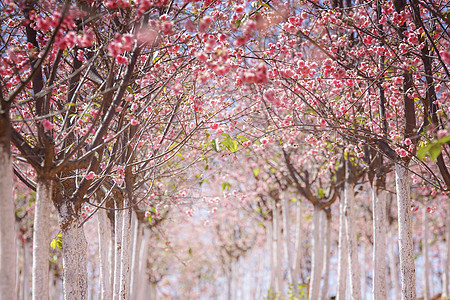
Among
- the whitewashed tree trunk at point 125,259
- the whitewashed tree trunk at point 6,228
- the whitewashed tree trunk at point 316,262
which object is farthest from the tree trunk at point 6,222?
the whitewashed tree trunk at point 316,262

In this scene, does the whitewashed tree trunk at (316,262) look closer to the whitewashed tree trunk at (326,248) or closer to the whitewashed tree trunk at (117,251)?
the whitewashed tree trunk at (326,248)

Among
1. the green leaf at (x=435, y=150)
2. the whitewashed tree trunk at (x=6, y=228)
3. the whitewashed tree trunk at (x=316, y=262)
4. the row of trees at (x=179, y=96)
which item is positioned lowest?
the whitewashed tree trunk at (x=316, y=262)

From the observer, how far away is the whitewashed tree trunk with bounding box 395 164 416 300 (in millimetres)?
6504

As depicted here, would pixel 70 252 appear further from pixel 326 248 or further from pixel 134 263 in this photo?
pixel 326 248

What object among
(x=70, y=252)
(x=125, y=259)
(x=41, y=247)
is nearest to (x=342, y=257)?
(x=125, y=259)

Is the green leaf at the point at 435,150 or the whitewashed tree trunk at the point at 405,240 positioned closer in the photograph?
the green leaf at the point at 435,150

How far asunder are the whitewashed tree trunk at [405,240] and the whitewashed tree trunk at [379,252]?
1.38 m

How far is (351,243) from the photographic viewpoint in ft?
31.5

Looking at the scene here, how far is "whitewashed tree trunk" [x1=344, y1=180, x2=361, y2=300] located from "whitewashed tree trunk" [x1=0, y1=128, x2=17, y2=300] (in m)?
7.28

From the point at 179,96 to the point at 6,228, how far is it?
11.2 ft

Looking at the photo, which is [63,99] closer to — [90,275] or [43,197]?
[43,197]

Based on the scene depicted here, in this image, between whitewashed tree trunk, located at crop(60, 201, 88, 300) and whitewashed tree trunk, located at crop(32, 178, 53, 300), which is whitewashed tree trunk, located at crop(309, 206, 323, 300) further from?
whitewashed tree trunk, located at crop(32, 178, 53, 300)

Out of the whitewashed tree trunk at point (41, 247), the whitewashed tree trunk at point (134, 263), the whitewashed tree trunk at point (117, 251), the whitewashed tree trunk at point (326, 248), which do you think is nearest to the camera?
the whitewashed tree trunk at point (41, 247)

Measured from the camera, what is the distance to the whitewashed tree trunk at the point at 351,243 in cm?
903
